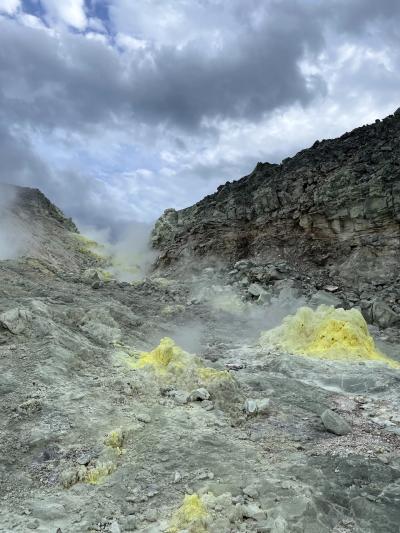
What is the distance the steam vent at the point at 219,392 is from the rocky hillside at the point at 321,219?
0.14 meters

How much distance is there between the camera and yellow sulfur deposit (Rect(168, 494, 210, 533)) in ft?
20.3

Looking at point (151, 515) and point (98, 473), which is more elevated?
point (98, 473)

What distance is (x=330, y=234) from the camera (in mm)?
27516

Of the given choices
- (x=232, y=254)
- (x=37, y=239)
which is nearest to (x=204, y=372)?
(x=232, y=254)

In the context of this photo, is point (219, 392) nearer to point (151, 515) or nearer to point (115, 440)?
point (115, 440)

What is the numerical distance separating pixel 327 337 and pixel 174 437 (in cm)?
819

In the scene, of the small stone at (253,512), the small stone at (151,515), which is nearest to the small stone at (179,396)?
the small stone at (151,515)

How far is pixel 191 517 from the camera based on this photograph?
6383mm

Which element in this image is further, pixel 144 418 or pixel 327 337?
pixel 327 337

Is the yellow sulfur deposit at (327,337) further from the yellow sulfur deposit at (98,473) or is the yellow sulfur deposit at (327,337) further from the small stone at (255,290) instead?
the yellow sulfur deposit at (98,473)

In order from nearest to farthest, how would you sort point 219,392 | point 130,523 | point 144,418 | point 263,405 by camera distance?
point 130,523
point 144,418
point 263,405
point 219,392

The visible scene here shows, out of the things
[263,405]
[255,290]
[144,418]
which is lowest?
[263,405]

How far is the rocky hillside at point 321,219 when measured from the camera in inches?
979

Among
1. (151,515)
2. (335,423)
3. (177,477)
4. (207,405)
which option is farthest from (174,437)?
(335,423)
